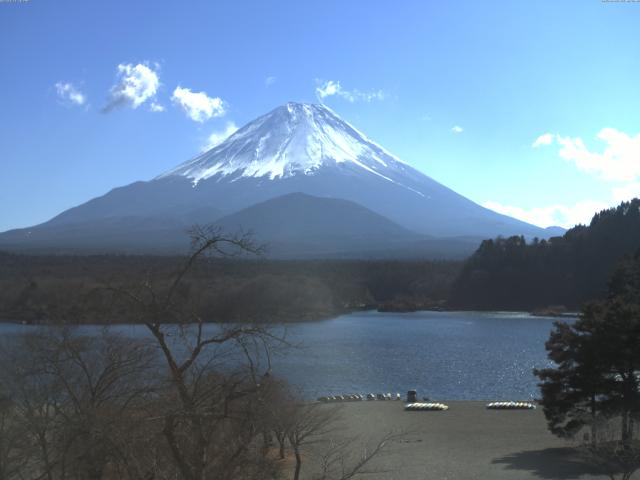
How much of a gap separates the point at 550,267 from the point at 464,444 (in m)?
45.3

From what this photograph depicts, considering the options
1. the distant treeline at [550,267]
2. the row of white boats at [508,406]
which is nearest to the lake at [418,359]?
the row of white boats at [508,406]

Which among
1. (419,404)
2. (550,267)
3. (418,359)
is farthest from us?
(550,267)

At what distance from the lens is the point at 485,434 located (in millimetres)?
12984

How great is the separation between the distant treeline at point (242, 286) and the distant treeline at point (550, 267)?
4495 mm

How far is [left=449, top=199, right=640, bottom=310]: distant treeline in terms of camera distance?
5109cm

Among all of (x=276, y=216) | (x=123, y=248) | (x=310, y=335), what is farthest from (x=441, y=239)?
(x=310, y=335)

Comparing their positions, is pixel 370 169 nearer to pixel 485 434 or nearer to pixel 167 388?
pixel 485 434

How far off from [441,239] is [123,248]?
4657 cm

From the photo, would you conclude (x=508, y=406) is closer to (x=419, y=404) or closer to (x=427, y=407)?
(x=427, y=407)

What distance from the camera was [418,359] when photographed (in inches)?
1025

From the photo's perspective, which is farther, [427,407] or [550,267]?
[550,267]

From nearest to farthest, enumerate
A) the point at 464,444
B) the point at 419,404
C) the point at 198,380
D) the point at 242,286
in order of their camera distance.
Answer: the point at 198,380
the point at 464,444
the point at 419,404
the point at 242,286

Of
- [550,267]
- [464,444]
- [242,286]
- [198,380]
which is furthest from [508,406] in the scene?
[550,267]

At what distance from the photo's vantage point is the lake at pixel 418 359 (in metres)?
19.4
